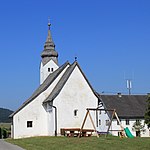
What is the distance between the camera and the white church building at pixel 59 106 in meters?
41.9

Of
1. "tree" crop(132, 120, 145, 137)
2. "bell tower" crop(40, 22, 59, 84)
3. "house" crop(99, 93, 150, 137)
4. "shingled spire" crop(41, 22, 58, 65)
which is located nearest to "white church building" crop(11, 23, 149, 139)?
"bell tower" crop(40, 22, 59, 84)

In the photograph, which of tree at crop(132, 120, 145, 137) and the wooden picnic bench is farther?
tree at crop(132, 120, 145, 137)

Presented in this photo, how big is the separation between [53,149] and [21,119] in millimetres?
23287

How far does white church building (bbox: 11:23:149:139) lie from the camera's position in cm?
4188

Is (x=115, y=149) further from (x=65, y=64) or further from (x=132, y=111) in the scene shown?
(x=132, y=111)

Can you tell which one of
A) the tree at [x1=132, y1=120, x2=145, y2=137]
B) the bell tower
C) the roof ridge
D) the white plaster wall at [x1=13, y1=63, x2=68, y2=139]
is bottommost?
the tree at [x1=132, y1=120, x2=145, y2=137]

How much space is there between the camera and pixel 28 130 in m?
45.7

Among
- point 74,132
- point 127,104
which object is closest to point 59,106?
point 74,132

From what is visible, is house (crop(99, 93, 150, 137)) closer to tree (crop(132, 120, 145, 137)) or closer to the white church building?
tree (crop(132, 120, 145, 137))

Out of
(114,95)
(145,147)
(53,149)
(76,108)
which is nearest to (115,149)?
(145,147)

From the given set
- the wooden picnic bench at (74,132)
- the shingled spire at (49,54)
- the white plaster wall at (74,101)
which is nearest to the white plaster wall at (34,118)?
the white plaster wall at (74,101)

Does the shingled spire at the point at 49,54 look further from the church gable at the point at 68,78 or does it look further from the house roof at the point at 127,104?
the church gable at the point at 68,78

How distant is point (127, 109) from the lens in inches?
2339

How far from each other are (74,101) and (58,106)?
1877 millimetres
